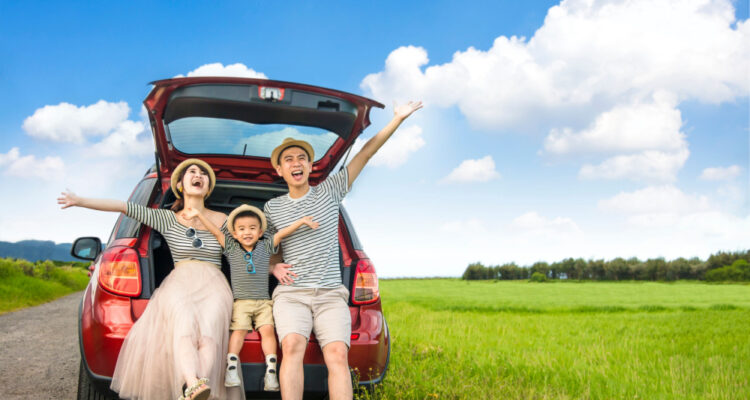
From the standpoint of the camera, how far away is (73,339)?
7.54 metres

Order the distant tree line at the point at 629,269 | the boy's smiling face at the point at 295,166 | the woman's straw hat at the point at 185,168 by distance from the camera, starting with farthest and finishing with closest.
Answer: the distant tree line at the point at 629,269 < the woman's straw hat at the point at 185,168 < the boy's smiling face at the point at 295,166

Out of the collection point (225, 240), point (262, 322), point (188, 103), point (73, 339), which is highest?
point (188, 103)

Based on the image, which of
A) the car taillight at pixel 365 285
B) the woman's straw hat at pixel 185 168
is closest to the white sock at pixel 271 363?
the car taillight at pixel 365 285

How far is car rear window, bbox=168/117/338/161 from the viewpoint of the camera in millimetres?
3707

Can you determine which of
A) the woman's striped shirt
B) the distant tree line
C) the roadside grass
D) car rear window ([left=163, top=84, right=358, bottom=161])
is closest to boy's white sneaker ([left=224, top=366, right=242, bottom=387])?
the woman's striped shirt

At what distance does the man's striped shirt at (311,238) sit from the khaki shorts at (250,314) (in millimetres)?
233

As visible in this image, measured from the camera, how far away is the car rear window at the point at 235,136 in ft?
12.2

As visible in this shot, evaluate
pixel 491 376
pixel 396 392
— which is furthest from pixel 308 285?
pixel 491 376

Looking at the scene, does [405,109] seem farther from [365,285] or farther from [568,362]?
[568,362]

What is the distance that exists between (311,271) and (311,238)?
0.21 meters

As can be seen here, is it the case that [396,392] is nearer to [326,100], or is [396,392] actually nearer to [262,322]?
[262,322]

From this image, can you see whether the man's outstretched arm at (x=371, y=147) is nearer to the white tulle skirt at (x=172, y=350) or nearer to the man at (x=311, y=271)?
the man at (x=311, y=271)

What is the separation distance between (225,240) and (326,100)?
1.11 metres

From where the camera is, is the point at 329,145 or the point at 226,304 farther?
the point at 329,145
